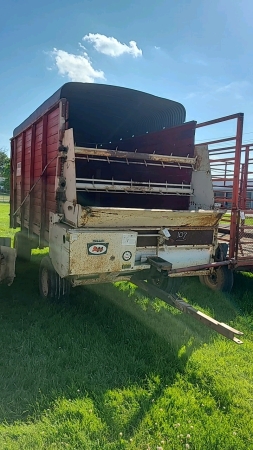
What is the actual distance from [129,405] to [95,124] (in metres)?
4.04

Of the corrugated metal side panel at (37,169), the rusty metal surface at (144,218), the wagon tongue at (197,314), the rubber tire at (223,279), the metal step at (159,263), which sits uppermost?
the corrugated metal side panel at (37,169)

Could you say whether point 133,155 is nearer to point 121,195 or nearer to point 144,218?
point 144,218

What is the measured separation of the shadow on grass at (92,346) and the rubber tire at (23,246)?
1703 millimetres

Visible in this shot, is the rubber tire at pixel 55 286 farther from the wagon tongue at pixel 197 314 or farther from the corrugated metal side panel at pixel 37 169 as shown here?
the wagon tongue at pixel 197 314

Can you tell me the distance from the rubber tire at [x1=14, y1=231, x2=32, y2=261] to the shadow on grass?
1.70 metres

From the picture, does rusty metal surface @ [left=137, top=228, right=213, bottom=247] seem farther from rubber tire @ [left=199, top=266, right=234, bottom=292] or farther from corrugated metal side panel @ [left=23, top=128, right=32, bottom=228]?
corrugated metal side panel @ [left=23, top=128, right=32, bottom=228]

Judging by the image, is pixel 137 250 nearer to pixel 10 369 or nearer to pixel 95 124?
pixel 10 369

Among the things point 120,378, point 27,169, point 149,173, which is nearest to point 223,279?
point 149,173


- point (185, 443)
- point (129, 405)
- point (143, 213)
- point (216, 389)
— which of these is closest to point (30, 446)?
point (129, 405)

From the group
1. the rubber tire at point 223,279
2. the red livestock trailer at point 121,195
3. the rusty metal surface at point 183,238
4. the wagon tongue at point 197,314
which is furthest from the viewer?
the rubber tire at point 223,279

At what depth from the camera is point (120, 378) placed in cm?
282

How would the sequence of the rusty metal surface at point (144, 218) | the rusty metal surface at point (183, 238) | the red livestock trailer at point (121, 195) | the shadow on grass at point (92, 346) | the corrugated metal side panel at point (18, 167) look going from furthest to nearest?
the corrugated metal side panel at point (18, 167) < the rusty metal surface at point (183, 238) < the red livestock trailer at point (121, 195) < the rusty metal surface at point (144, 218) < the shadow on grass at point (92, 346)

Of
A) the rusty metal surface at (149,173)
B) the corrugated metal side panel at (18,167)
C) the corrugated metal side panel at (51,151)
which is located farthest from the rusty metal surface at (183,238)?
the corrugated metal side panel at (18,167)

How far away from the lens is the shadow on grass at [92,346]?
261 cm
